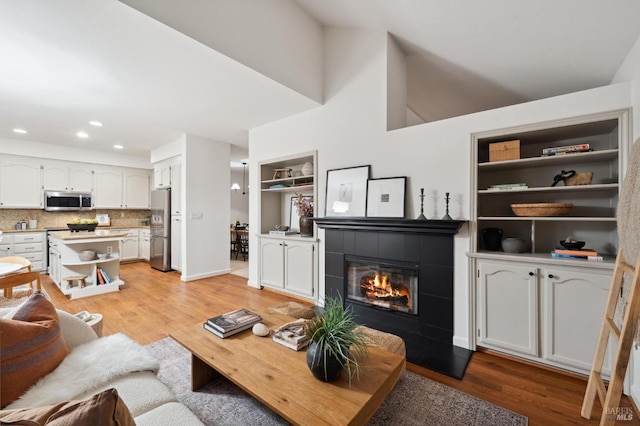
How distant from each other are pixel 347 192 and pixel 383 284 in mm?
1142

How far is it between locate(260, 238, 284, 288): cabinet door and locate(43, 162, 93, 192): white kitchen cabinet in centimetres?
479

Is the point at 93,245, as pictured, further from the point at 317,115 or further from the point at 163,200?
the point at 317,115

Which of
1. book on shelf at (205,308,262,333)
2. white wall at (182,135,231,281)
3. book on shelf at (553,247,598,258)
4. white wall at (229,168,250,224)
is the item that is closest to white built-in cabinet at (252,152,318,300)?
white wall at (182,135,231,281)

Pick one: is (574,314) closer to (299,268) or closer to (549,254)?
(549,254)

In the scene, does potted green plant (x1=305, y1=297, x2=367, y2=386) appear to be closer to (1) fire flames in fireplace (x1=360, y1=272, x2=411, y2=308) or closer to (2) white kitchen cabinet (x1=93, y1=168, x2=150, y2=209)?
(1) fire flames in fireplace (x1=360, y1=272, x2=411, y2=308)

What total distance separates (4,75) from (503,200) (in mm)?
5078

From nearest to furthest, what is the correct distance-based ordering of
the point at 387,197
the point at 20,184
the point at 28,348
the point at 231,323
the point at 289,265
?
the point at 28,348 < the point at 231,323 < the point at 387,197 < the point at 289,265 < the point at 20,184

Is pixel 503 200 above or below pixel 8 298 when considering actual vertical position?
above

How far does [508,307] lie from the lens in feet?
7.65

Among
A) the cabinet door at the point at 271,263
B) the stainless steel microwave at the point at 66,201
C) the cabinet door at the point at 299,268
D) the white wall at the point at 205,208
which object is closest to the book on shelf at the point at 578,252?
the cabinet door at the point at 299,268

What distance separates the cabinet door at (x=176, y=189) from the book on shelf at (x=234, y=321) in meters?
3.70

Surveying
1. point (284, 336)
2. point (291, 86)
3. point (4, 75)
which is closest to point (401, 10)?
point (291, 86)

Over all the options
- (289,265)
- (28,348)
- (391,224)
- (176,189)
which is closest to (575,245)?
(391,224)

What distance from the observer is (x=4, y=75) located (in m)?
2.70
